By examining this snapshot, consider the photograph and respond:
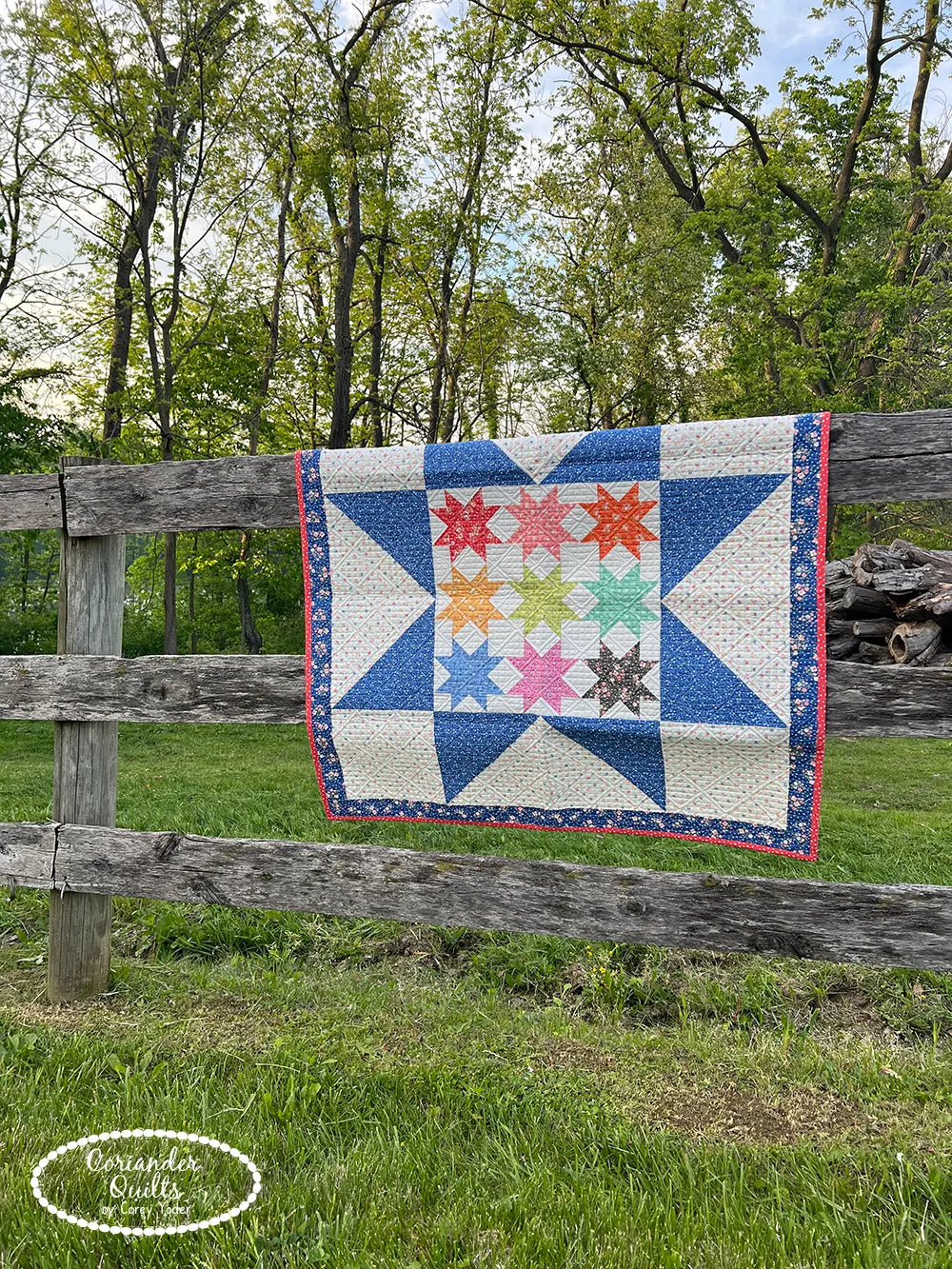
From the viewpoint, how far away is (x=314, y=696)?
2975mm

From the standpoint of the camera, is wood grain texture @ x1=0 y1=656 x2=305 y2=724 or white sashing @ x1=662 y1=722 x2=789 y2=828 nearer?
white sashing @ x1=662 y1=722 x2=789 y2=828

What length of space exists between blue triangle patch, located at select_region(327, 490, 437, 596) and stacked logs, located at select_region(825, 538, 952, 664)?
8.70 meters

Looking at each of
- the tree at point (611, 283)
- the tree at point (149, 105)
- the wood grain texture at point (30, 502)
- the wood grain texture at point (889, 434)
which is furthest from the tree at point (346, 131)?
the wood grain texture at point (889, 434)

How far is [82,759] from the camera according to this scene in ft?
10.6

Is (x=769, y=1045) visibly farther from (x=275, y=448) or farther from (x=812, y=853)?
(x=275, y=448)

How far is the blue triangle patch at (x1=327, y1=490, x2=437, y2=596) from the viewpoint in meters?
2.87

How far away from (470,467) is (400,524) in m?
0.30

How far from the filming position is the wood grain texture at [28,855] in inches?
127

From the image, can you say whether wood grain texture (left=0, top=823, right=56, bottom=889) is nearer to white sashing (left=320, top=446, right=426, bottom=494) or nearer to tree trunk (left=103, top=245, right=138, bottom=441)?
white sashing (left=320, top=446, right=426, bottom=494)

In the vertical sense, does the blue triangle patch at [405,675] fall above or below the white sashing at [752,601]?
below

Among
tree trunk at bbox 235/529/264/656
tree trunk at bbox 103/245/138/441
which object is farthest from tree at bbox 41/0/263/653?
tree trunk at bbox 235/529/264/656

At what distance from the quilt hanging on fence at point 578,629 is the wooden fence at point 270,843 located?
136mm

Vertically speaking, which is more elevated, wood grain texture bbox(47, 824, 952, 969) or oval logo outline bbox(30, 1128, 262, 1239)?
wood grain texture bbox(47, 824, 952, 969)

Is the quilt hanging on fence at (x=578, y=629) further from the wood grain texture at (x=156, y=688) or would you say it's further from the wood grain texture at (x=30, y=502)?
the wood grain texture at (x=30, y=502)
